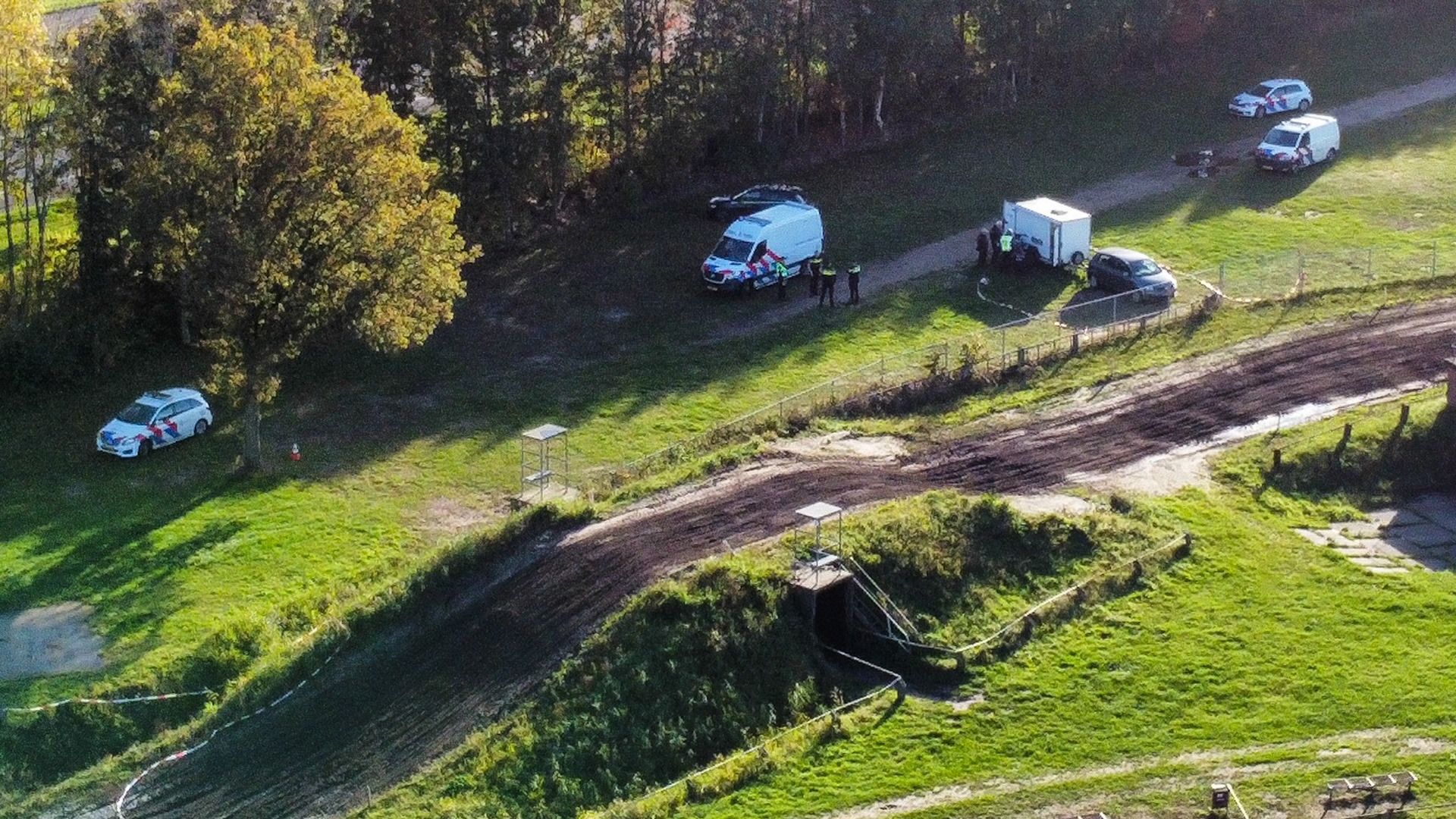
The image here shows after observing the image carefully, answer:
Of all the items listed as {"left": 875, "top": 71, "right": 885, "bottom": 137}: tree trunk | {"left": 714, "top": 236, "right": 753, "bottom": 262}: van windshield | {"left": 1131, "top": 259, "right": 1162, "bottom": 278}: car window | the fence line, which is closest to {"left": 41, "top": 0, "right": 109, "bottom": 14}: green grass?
{"left": 875, "top": 71, "right": 885, "bottom": 137}: tree trunk

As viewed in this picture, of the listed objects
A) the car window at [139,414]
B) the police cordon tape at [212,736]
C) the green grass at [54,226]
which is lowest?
the police cordon tape at [212,736]

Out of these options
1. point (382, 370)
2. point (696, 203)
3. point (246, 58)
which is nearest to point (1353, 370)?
point (696, 203)

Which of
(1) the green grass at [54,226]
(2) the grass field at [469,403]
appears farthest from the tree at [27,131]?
(2) the grass field at [469,403]

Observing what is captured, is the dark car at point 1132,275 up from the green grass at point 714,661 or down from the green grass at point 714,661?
up

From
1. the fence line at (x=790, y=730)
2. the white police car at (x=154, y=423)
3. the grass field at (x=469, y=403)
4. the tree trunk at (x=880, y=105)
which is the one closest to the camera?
the fence line at (x=790, y=730)

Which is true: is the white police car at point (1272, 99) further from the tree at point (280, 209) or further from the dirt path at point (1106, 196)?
the tree at point (280, 209)

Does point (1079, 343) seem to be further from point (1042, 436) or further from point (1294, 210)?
point (1294, 210)
